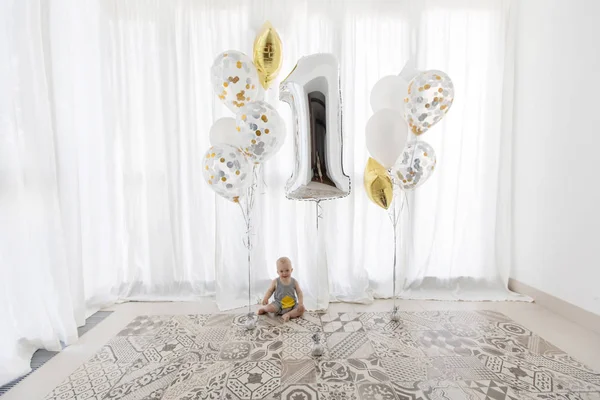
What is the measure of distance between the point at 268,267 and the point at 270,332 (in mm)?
711

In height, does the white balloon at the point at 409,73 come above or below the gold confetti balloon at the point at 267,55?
below

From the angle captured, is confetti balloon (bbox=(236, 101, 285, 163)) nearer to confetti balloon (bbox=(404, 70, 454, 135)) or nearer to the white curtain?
the white curtain

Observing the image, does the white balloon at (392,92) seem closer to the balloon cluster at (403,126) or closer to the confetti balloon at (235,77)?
the balloon cluster at (403,126)

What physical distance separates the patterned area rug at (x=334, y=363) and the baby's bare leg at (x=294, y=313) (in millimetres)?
67

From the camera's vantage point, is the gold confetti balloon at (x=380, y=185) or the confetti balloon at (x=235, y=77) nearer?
the confetti balloon at (x=235, y=77)

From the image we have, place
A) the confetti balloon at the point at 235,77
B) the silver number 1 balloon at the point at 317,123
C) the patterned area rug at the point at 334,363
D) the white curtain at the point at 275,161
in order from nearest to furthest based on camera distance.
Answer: the patterned area rug at the point at 334,363, the silver number 1 balloon at the point at 317,123, the confetti balloon at the point at 235,77, the white curtain at the point at 275,161

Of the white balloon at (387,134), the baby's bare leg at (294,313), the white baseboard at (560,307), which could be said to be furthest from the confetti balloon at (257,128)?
the white baseboard at (560,307)

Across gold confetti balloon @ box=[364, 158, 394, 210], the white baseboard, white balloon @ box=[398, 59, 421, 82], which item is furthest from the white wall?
gold confetti balloon @ box=[364, 158, 394, 210]

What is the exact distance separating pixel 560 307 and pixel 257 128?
2.63 metres

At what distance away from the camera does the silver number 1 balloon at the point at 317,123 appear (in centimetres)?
175

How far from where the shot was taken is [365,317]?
2385 mm

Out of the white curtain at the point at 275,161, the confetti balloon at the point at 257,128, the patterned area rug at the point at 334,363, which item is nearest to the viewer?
the patterned area rug at the point at 334,363

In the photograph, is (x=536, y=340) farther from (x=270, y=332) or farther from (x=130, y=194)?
(x=130, y=194)

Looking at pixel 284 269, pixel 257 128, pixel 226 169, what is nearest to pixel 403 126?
pixel 257 128
